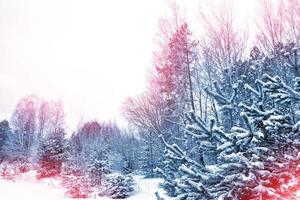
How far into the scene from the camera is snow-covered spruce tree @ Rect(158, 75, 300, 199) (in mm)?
3621

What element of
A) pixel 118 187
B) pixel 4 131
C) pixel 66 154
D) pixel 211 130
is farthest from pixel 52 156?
pixel 211 130

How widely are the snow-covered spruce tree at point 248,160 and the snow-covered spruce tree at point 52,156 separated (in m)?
27.9

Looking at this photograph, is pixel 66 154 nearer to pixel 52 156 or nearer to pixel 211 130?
pixel 52 156

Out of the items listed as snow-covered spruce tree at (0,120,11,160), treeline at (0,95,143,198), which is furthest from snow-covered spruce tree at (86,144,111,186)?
snow-covered spruce tree at (0,120,11,160)

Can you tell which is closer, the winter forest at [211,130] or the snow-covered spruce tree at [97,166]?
the winter forest at [211,130]

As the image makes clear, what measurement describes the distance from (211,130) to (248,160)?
0.59 metres

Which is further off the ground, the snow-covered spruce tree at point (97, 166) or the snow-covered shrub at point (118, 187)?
the snow-covered spruce tree at point (97, 166)

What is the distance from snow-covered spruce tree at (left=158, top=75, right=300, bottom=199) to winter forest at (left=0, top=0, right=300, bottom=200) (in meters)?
0.01

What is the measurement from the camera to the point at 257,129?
410 cm

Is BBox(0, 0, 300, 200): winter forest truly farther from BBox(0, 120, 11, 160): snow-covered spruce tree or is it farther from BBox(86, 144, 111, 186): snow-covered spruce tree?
BBox(0, 120, 11, 160): snow-covered spruce tree

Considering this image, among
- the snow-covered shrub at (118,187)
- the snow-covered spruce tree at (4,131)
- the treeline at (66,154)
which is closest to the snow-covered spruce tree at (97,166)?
the treeline at (66,154)

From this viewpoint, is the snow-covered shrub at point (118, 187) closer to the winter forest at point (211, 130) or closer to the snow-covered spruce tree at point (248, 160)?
the winter forest at point (211, 130)

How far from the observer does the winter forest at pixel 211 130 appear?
3.76 meters

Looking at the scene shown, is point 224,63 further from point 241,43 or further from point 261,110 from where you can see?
point 261,110
